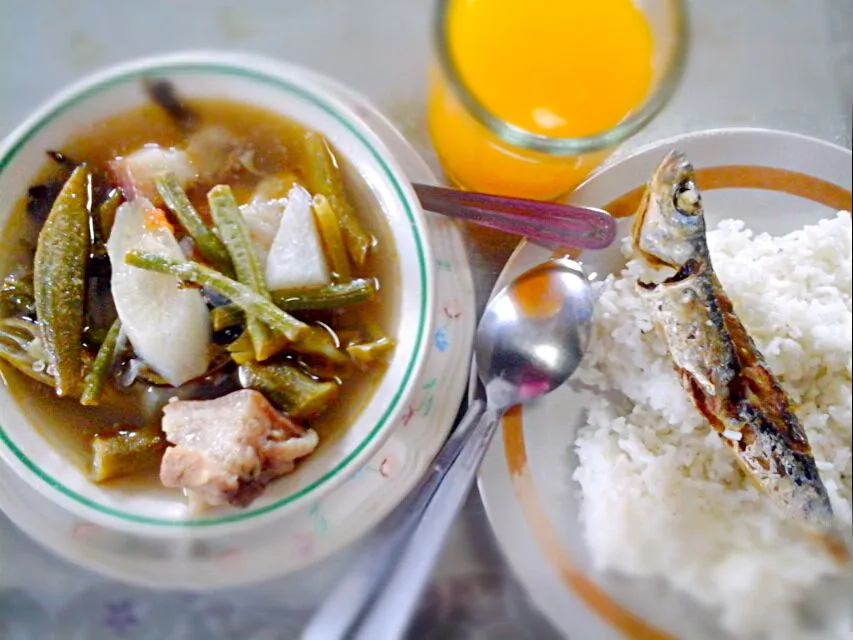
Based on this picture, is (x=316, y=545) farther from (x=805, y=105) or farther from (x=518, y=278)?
(x=805, y=105)

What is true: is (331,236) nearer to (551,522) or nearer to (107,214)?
(107,214)

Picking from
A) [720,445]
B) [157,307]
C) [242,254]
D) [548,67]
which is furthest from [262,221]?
[720,445]

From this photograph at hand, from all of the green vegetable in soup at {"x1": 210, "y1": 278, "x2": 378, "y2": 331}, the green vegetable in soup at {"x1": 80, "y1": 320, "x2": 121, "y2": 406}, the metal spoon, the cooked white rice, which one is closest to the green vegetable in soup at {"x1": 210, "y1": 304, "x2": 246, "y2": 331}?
the green vegetable in soup at {"x1": 210, "y1": 278, "x2": 378, "y2": 331}

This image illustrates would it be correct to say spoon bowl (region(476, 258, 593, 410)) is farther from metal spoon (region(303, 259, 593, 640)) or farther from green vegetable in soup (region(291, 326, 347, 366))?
green vegetable in soup (region(291, 326, 347, 366))

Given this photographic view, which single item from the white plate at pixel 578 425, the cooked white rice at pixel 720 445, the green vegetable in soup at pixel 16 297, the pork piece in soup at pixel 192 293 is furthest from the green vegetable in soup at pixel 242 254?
the cooked white rice at pixel 720 445

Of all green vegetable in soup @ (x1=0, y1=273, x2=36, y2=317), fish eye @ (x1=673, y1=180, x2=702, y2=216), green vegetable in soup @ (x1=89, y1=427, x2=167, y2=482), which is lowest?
green vegetable in soup @ (x1=89, y1=427, x2=167, y2=482)

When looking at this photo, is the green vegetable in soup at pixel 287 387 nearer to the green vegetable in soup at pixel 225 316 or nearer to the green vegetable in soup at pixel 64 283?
the green vegetable in soup at pixel 225 316
